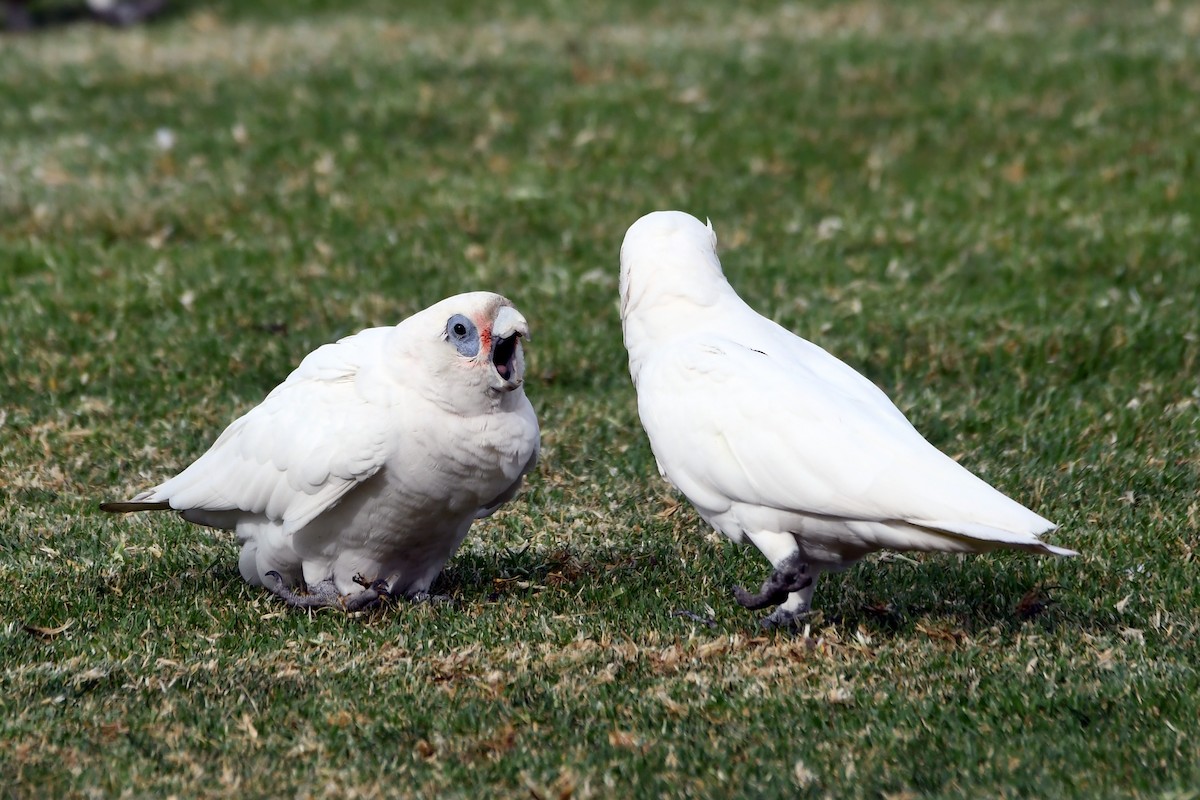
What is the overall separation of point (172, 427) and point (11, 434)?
0.67 m

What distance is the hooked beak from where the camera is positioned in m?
4.36

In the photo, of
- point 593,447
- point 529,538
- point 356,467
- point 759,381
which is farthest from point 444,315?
point 593,447

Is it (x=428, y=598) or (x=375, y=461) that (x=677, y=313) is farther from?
(x=428, y=598)

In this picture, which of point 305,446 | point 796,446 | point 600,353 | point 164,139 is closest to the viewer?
point 796,446

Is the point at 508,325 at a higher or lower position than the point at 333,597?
higher

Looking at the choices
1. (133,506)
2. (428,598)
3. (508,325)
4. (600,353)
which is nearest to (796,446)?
(508,325)

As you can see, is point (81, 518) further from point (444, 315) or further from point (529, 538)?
point (444, 315)

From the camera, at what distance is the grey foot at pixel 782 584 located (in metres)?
4.37

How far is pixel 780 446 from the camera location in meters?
4.27

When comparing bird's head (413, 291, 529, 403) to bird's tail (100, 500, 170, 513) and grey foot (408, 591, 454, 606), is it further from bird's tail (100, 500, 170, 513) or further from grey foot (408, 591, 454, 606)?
bird's tail (100, 500, 170, 513)

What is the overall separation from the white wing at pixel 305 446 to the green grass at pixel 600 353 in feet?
1.21

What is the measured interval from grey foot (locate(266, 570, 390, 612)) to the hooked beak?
0.87m

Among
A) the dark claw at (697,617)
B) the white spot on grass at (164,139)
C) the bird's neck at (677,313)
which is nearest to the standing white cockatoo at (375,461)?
the bird's neck at (677,313)

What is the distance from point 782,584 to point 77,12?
1165 centimetres
